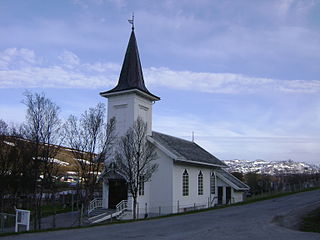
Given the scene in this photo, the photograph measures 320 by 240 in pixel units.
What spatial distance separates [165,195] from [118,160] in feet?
16.3

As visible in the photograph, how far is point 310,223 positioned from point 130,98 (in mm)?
15709

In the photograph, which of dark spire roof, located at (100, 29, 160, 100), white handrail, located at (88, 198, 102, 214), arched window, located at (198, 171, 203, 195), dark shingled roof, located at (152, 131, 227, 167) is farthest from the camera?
arched window, located at (198, 171, 203, 195)

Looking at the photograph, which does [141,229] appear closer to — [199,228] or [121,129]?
[199,228]

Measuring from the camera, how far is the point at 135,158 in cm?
2245

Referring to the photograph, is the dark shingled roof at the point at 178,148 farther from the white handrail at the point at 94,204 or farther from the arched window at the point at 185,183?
the white handrail at the point at 94,204

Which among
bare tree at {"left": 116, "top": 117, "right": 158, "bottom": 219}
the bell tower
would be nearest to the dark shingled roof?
the bell tower

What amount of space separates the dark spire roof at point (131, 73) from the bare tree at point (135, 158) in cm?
356

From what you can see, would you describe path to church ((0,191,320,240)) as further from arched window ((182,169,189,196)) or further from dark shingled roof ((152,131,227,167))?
arched window ((182,169,189,196))

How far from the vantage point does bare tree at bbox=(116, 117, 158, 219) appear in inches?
860

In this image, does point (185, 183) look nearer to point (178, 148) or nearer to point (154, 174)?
point (154, 174)

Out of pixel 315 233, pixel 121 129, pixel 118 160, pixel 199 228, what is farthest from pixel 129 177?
pixel 315 233

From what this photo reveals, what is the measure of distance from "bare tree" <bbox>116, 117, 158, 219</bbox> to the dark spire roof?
356 cm

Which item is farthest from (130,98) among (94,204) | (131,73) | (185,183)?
(94,204)

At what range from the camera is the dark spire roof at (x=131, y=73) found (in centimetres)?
2692
